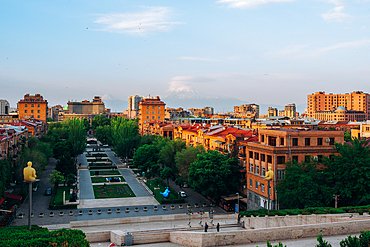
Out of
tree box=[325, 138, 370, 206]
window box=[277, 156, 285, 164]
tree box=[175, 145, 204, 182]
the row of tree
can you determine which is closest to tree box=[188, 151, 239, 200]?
tree box=[175, 145, 204, 182]

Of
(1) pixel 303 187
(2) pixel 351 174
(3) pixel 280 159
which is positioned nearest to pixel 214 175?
(3) pixel 280 159

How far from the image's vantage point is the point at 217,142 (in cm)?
5812

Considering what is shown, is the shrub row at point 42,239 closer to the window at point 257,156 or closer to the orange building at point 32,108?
the window at point 257,156

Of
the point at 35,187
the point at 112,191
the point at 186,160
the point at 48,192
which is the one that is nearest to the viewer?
the point at 48,192

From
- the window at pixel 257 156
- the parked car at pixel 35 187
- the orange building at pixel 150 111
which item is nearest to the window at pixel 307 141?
the window at pixel 257 156

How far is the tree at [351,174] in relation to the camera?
120ft

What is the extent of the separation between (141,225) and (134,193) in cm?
2124

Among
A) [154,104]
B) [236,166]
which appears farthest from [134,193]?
[154,104]

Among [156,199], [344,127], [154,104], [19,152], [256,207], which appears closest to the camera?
[256,207]

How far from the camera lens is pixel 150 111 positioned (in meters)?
136

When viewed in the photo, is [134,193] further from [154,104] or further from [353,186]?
[154,104]

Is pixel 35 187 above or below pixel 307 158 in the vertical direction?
below

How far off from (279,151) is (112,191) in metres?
30.2

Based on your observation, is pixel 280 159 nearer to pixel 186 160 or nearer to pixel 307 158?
pixel 307 158
